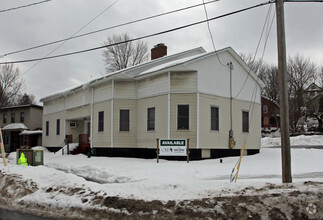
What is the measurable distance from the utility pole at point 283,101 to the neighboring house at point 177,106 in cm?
756

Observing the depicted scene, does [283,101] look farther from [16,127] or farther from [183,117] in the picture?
[16,127]

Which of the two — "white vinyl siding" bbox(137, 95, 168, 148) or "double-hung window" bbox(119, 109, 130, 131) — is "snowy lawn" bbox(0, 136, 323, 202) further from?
"double-hung window" bbox(119, 109, 130, 131)

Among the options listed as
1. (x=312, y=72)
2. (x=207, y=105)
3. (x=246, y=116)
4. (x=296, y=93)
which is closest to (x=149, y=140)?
(x=207, y=105)

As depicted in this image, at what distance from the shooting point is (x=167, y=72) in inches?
674

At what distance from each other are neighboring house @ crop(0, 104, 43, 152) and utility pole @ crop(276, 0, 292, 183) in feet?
94.5

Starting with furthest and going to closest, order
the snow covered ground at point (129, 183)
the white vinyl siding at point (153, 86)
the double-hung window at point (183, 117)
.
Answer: the white vinyl siding at point (153, 86)
the double-hung window at point (183, 117)
the snow covered ground at point (129, 183)

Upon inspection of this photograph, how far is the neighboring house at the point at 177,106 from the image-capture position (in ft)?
55.4

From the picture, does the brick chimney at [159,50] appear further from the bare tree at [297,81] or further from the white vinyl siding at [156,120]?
the bare tree at [297,81]

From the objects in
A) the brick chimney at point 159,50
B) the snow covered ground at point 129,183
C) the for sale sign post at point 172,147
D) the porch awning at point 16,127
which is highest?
the brick chimney at point 159,50

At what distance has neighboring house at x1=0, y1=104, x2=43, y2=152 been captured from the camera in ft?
112

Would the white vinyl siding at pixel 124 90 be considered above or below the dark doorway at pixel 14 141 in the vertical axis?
above

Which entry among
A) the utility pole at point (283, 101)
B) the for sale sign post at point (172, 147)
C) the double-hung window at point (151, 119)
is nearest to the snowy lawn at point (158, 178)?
the utility pole at point (283, 101)

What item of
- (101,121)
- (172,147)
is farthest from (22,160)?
(172,147)

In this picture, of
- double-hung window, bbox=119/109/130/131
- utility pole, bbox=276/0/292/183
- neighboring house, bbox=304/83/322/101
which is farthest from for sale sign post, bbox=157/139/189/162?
neighboring house, bbox=304/83/322/101
